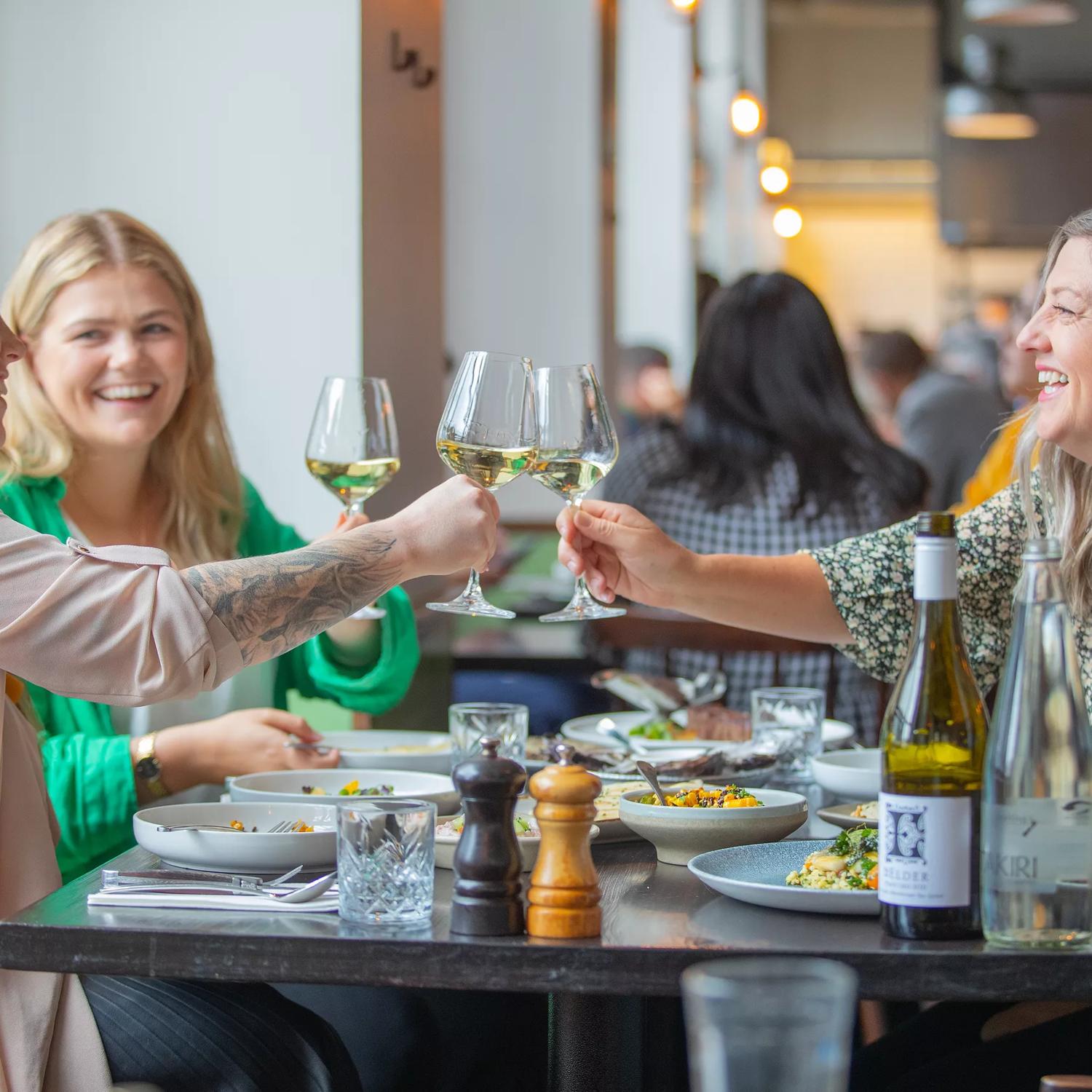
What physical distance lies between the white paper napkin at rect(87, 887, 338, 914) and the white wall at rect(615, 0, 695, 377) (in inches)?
268

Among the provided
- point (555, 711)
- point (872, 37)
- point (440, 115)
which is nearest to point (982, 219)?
point (872, 37)

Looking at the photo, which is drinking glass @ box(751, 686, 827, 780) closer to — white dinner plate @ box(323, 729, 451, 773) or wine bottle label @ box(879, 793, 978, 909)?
white dinner plate @ box(323, 729, 451, 773)

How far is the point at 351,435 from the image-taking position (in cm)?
188

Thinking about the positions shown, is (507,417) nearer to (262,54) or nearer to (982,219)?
(262,54)

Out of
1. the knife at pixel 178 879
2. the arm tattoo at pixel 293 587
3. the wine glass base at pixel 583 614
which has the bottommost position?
the knife at pixel 178 879

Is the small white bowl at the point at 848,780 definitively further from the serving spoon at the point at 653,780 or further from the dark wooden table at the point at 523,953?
the dark wooden table at the point at 523,953

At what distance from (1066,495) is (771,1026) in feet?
3.27

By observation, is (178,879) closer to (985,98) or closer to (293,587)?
(293,587)

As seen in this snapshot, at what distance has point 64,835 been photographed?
5.84 ft

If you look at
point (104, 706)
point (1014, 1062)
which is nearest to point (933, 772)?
point (1014, 1062)

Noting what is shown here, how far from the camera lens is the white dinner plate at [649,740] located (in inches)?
74.9

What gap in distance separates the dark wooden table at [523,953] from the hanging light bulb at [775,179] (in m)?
9.89

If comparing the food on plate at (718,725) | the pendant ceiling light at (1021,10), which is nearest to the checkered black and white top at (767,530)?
the food on plate at (718,725)

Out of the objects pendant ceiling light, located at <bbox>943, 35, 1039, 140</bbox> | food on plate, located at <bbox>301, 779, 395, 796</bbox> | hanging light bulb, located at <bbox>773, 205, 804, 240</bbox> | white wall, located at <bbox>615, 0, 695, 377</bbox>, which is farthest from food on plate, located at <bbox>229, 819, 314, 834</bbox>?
hanging light bulb, located at <bbox>773, 205, 804, 240</bbox>
